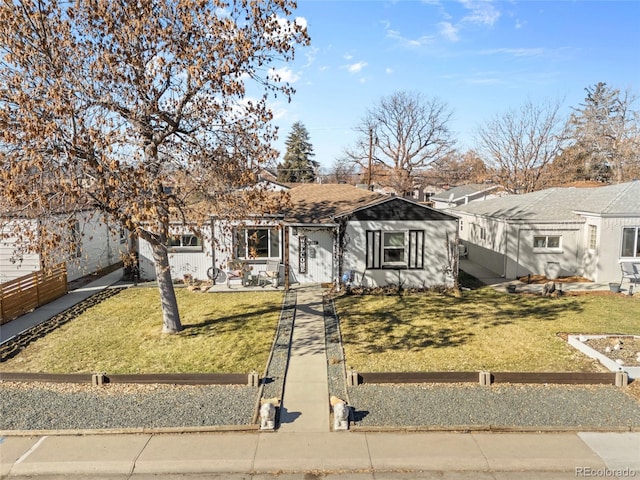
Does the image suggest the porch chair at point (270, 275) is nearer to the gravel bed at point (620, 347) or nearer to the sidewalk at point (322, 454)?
the sidewalk at point (322, 454)

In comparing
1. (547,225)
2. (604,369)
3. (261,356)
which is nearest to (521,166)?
(547,225)

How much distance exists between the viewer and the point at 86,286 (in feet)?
60.0

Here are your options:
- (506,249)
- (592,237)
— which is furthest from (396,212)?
(592,237)

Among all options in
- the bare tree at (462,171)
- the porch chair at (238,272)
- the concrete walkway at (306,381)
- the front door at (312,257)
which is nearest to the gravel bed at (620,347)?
the concrete walkway at (306,381)

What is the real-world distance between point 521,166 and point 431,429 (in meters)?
39.3

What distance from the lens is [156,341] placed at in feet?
37.8

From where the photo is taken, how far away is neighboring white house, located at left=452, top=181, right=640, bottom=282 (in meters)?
18.3

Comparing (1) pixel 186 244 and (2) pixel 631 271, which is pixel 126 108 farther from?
(2) pixel 631 271

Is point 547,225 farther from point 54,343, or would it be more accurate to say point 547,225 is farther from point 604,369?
point 54,343

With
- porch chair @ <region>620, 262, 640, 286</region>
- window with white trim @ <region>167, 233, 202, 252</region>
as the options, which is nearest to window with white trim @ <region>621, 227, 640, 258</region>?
porch chair @ <region>620, 262, 640, 286</region>

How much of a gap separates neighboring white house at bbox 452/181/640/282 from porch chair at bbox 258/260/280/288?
11.0 meters

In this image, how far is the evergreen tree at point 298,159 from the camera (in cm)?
6197

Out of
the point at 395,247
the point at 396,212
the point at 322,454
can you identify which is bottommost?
the point at 322,454

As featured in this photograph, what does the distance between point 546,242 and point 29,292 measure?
21565 mm
